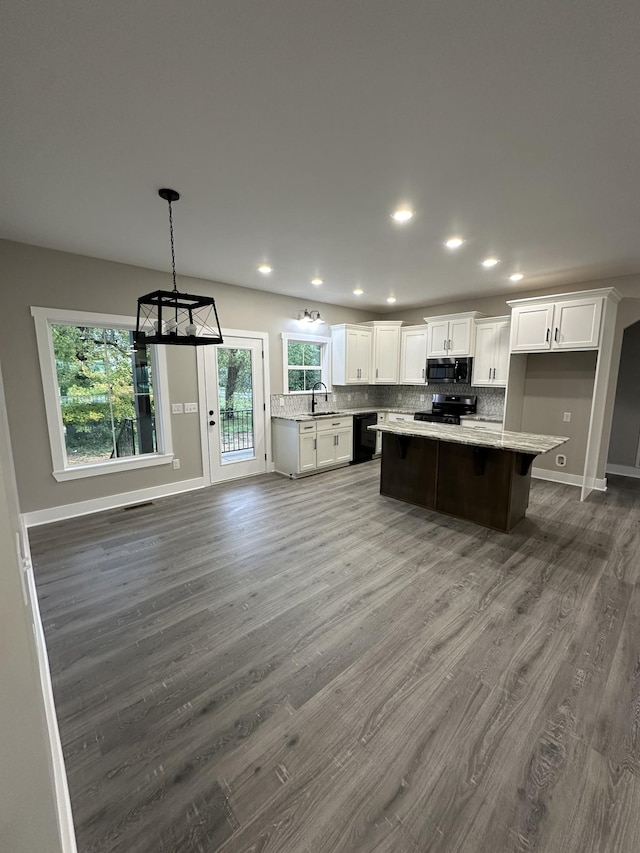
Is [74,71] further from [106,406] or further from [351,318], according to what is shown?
[351,318]

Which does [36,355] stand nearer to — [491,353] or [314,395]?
[314,395]

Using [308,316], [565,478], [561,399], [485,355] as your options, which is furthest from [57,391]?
[565,478]

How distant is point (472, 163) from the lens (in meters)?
2.07

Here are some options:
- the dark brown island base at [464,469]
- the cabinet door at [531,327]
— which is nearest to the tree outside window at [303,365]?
the dark brown island base at [464,469]

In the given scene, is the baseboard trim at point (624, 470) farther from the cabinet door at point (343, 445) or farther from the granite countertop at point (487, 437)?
the cabinet door at point (343, 445)

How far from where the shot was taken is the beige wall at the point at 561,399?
15.6 ft

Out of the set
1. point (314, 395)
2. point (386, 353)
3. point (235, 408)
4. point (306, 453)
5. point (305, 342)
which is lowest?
point (306, 453)

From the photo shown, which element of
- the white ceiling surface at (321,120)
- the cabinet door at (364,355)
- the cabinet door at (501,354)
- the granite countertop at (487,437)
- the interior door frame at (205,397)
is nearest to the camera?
the white ceiling surface at (321,120)

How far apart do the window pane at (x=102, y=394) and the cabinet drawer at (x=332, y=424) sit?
2384mm

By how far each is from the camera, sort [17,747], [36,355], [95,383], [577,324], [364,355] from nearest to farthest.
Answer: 1. [17,747]
2. [36,355]
3. [95,383]
4. [577,324]
5. [364,355]

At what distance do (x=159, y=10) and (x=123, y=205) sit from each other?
1.65 metres

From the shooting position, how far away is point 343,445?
19.6ft

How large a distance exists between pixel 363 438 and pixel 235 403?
2.37m

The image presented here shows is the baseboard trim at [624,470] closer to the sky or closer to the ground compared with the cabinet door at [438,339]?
closer to the ground
